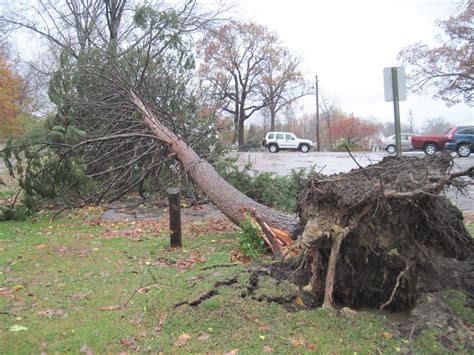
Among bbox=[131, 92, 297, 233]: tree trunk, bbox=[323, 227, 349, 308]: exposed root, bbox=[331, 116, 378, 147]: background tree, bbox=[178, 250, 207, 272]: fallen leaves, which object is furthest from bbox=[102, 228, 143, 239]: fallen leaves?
bbox=[331, 116, 378, 147]: background tree

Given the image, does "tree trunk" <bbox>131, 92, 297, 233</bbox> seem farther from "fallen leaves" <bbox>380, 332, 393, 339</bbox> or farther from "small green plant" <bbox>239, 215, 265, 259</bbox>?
"fallen leaves" <bbox>380, 332, 393, 339</bbox>

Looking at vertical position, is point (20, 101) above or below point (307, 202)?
above

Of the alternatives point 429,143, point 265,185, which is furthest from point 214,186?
point 429,143

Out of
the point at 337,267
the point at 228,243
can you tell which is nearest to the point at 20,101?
the point at 228,243

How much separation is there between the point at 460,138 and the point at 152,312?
22.4m

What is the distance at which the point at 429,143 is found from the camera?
24.9 meters

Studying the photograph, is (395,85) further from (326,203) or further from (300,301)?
(300,301)

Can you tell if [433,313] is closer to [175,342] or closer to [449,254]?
[449,254]

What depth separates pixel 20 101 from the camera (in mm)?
36062

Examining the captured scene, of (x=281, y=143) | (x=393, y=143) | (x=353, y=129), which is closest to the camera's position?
(x=393, y=143)

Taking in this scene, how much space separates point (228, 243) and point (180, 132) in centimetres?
385

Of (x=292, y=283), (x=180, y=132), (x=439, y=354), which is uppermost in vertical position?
(x=180, y=132)

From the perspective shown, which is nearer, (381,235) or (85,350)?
(85,350)

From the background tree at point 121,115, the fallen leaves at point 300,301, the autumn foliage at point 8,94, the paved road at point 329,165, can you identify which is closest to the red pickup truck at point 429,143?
the paved road at point 329,165
